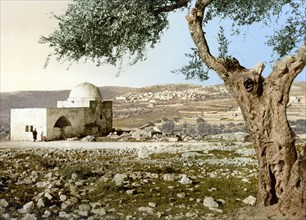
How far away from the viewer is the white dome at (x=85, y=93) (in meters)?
45.9

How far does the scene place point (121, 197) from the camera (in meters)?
11.5

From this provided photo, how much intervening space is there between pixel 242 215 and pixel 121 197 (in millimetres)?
3234

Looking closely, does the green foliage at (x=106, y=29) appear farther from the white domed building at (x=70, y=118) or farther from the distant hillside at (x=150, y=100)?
the distant hillside at (x=150, y=100)

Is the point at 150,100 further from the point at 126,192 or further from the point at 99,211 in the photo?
the point at 99,211

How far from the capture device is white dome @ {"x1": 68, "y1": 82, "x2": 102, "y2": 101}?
45.9 m

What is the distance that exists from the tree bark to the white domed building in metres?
29.5

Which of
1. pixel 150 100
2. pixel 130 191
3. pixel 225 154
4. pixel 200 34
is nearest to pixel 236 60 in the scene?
pixel 200 34

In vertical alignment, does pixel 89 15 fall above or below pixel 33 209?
above

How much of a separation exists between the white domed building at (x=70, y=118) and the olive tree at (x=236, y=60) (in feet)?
83.0

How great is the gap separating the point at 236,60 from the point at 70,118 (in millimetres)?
31537

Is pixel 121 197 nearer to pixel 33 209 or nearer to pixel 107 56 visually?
pixel 33 209

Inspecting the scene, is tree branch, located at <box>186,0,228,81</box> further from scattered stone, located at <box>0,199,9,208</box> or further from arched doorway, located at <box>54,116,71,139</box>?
arched doorway, located at <box>54,116,71,139</box>

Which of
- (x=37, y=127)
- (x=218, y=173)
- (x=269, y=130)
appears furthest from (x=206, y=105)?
(x=269, y=130)

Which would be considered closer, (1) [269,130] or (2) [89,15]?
(1) [269,130]
